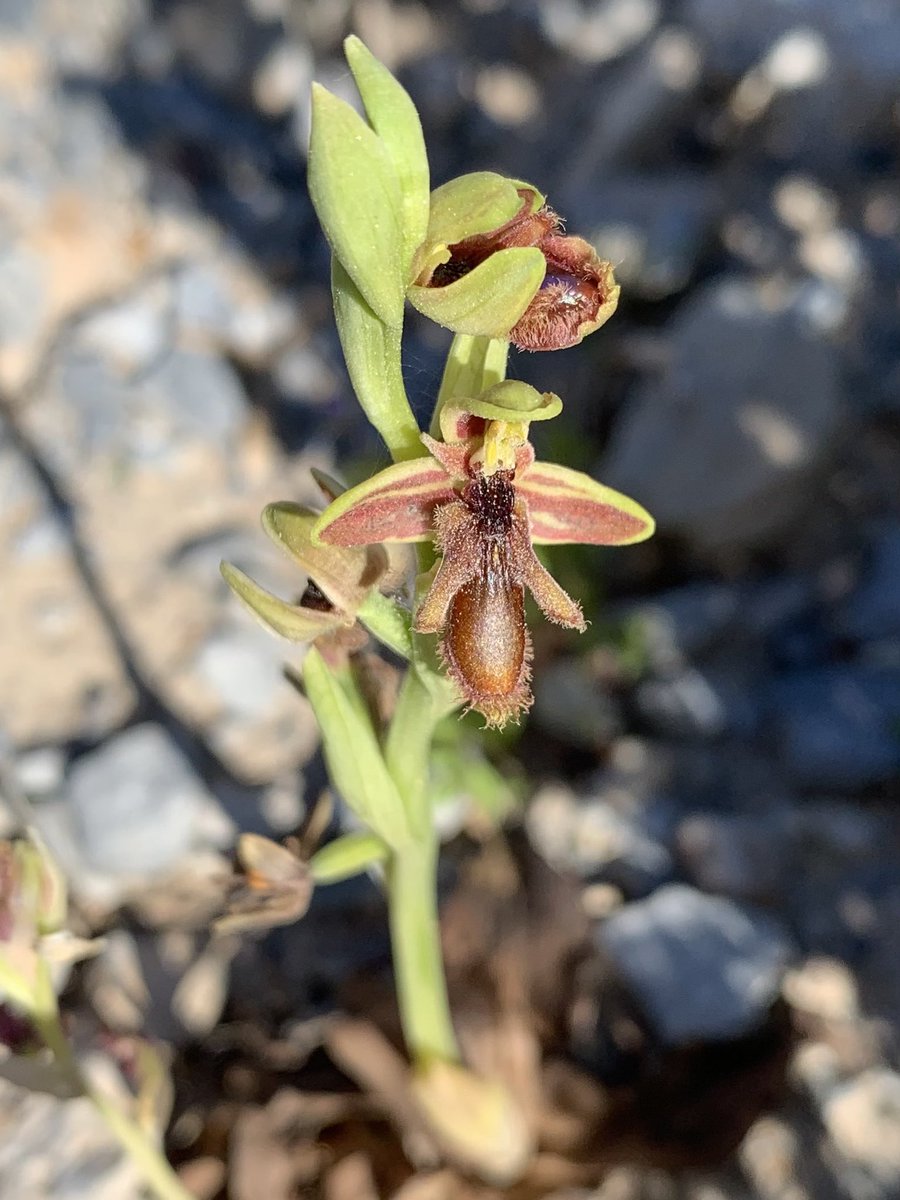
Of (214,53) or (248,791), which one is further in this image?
(214,53)

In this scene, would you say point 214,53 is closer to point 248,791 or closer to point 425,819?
point 248,791

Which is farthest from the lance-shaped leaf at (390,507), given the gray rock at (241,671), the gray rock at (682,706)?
the gray rock at (682,706)

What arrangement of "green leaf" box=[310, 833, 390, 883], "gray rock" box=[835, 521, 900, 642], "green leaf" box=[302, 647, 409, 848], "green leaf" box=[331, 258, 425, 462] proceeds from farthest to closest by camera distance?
"gray rock" box=[835, 521, 900, 642]
"green leaf" box=[310, 833, 390, 883]
"green leaf" box=[302, 647, 409, 848]
"green leaf" box=[331, 258, 425, 462]

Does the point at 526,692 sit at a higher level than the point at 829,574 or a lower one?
higher

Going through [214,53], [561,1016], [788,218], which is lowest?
[561,1016]

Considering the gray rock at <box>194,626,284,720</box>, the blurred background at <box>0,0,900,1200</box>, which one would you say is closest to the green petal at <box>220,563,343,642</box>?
the blurred background at <box>0,0,900,1200</box>

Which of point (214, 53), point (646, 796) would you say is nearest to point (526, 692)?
point (646, 796)

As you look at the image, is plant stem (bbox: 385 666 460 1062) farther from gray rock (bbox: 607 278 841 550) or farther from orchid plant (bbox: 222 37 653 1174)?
gray rock (bbox: 607 278 841 550)
